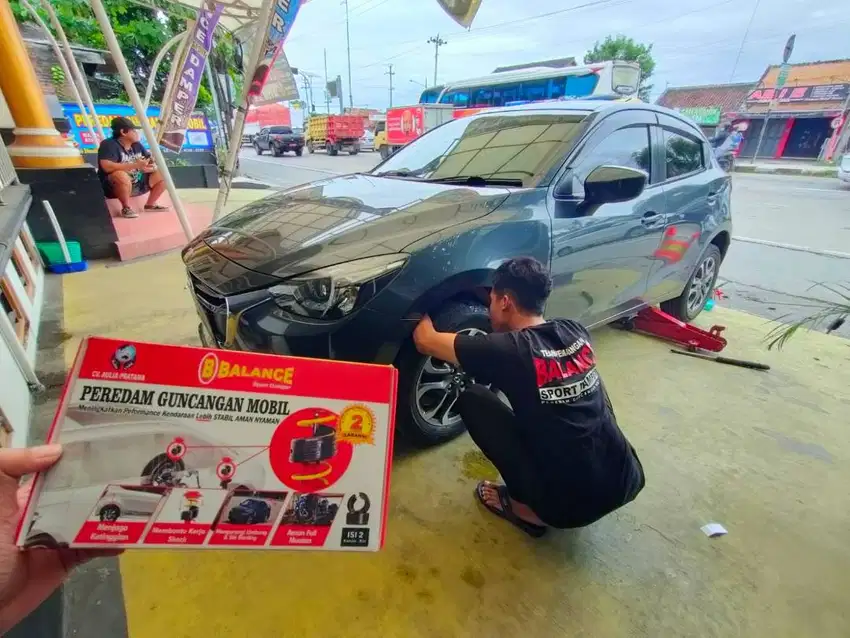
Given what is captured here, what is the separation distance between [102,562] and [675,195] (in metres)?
3.51

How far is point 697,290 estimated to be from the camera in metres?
3.71

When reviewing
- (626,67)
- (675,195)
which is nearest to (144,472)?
(675,195)

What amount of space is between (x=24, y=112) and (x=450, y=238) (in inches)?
203

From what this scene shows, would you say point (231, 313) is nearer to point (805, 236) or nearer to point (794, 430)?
point (794, 430)

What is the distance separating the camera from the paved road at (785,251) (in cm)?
460

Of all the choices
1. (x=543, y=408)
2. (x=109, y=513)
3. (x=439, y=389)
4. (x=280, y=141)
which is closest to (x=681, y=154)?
(x=439, y=389)

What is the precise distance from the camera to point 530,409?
1435mm

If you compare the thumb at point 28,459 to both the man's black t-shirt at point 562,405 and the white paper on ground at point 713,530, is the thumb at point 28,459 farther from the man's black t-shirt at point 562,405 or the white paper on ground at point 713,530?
the white paper on ground at point 713,530

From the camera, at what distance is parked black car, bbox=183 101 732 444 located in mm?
1646

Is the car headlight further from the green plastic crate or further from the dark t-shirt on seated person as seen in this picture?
the dark t-shirt on seated person

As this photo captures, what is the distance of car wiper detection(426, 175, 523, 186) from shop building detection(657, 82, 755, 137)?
27.5 metres

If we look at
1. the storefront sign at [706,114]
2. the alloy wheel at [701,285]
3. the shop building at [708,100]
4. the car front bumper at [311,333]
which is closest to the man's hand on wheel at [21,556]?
the car front bumper at [311,333]

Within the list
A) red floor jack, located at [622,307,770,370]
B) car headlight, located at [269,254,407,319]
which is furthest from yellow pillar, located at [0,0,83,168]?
red floor jack, located at [622,307,770,370]

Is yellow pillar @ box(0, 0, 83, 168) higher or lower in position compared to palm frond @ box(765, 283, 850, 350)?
higher
